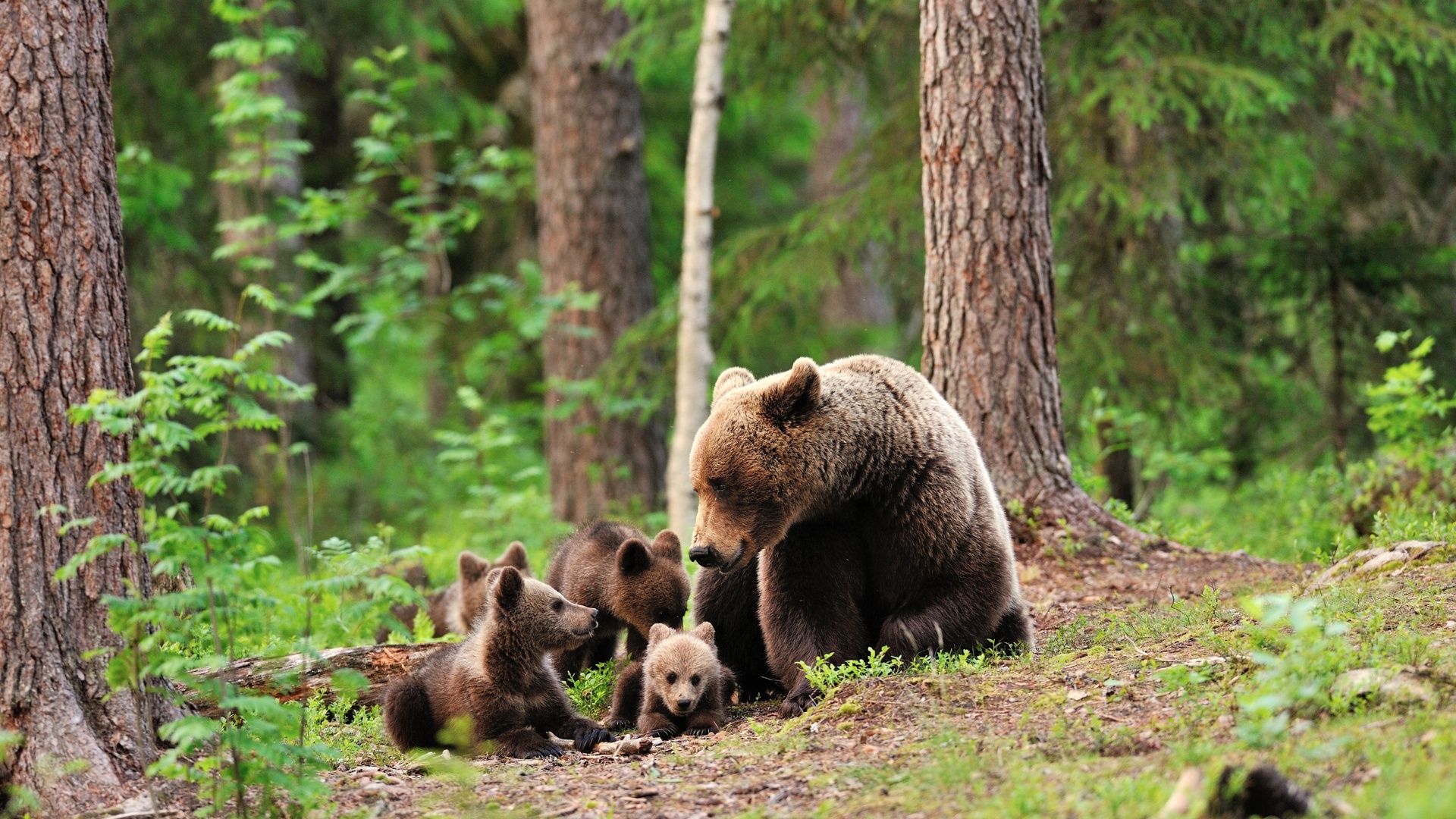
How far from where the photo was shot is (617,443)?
1394 centimetres

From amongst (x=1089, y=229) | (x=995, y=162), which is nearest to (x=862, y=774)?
(x=995, y=162)

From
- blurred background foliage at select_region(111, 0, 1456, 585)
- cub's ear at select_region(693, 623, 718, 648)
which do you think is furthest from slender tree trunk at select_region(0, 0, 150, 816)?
blurred background foliage at select_region(111, 0, 1456, 585)

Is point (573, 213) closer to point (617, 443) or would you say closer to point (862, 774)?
point (617, 443)

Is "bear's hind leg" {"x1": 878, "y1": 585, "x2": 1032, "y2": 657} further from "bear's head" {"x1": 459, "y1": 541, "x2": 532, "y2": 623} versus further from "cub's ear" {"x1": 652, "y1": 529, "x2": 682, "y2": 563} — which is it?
"bear's head" {"x1": 459, "y1": 541, "x2": 532, "y2": 623}

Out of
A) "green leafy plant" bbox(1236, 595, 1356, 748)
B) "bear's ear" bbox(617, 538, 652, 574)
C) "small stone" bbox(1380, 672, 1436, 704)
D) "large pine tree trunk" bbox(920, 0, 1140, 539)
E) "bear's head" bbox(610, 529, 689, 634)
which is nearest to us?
"green leafy plant" bbox(1236, 595, 1356, 748)

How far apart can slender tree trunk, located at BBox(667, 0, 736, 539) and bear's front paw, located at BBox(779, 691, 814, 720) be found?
16.2 ft

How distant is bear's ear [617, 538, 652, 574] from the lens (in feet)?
22.5

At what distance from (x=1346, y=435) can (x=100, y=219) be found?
11.4 meters

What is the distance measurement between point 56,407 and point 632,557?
3.19 m

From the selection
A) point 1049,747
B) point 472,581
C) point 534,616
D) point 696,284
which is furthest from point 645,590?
point 696,284

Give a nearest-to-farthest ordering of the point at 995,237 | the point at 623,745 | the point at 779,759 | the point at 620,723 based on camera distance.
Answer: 1. the point at 779,759
2. the point at 623,745
3. the point at 620,723
4. the point at 995,237

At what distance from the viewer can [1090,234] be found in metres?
10.9

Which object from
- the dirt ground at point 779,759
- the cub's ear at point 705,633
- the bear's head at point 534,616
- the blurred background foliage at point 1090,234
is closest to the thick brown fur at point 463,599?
the bear's head at point 534,616

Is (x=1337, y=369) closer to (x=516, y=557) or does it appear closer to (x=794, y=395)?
(x=516, y=557)
